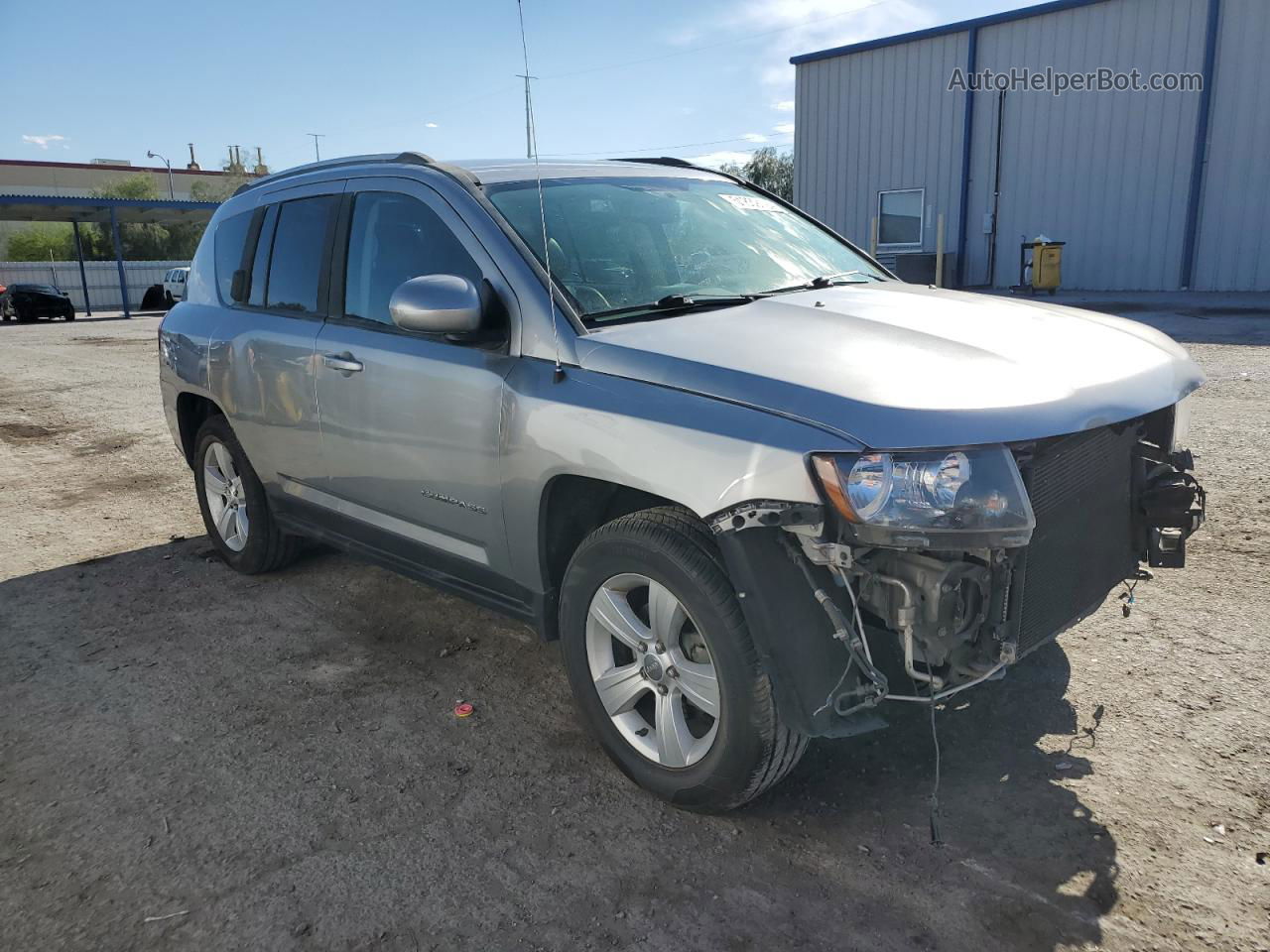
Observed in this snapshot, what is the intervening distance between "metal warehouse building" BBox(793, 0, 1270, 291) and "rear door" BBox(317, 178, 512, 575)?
19.3 meters

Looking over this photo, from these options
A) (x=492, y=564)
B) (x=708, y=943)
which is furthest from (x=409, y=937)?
(x=492, y=564)

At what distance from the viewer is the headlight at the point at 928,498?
238cm

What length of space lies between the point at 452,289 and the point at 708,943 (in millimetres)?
2030

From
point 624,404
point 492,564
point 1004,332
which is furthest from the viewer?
point 492,564

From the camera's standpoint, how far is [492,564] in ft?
11.3

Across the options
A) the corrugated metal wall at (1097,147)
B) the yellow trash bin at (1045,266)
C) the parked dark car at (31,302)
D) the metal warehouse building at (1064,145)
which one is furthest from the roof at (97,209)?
the yellow trash bin at (1045,266)

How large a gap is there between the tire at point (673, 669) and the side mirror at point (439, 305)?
811mm

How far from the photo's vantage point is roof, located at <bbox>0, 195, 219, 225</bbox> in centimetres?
3438

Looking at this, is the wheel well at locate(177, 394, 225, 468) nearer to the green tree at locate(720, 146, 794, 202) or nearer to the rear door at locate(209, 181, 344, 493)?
the rear door at locate(209, 181, 344, 493)

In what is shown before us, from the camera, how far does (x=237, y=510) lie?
203 inches

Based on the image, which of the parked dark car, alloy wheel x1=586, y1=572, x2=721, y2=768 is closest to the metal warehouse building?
alloy wheel x1=586, y1=572, x2=721, y2=768

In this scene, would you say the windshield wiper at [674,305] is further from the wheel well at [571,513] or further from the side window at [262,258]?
the side window at [262,258]

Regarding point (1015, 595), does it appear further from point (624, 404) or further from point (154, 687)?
point (154, 687)

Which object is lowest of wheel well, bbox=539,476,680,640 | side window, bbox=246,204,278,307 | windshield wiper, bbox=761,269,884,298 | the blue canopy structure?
wheel well, bbox=539,476,680,640
